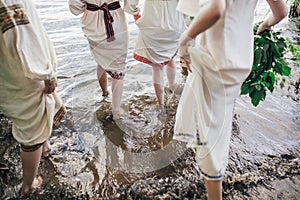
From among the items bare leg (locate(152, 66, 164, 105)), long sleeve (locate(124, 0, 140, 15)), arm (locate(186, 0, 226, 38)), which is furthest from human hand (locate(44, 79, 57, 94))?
bare leg (locate(152, 66, 164, 105))

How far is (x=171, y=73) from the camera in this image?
264 cm

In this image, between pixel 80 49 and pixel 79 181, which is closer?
pixel 79 181

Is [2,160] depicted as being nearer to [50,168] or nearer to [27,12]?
[50,168]

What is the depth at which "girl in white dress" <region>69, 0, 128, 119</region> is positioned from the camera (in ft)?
7.18

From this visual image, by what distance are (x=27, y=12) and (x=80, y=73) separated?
6.18 ft

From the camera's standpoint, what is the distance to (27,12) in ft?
4.38

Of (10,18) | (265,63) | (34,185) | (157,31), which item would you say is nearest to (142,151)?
(34,185)

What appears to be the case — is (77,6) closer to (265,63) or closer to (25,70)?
(25,70)

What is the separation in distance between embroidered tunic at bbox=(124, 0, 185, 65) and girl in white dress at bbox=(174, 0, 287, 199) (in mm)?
896

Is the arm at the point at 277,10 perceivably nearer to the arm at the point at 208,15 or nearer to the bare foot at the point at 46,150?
the arm at the point at 208,15

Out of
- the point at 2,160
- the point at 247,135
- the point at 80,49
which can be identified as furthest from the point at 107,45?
the point at 80,49

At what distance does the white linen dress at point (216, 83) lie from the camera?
4.05 ft

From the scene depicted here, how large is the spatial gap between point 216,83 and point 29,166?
3.82 feet

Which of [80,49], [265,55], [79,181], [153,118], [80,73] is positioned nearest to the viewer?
[265,55]
